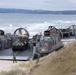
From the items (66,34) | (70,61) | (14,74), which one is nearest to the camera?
(70,61)

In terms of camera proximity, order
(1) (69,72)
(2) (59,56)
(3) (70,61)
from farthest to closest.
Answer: (2) (59,56)
(3) (70,61)
(1) (69,72)

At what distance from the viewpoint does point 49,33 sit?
41.8 meters

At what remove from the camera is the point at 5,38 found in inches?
1704

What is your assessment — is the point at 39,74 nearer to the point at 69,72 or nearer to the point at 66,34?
the point at 69,72

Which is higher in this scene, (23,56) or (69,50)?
(69,50)

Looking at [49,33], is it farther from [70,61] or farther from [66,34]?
[70,61]

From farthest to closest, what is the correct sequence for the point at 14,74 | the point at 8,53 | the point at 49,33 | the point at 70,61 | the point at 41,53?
the point at 49,33
the point at 8,53
the point at 41,53
the point at 14,74
the point at 70,61

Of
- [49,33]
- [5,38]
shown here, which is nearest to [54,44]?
[49,33]

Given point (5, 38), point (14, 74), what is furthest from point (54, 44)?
point (14, 74)

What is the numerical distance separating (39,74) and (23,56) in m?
20.8

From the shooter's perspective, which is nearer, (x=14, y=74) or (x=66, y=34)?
(x=14, y=74)

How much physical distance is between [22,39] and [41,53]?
984 centimetres

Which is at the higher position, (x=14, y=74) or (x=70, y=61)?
(x=70, y=61)

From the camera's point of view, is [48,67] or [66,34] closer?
[48,67]
